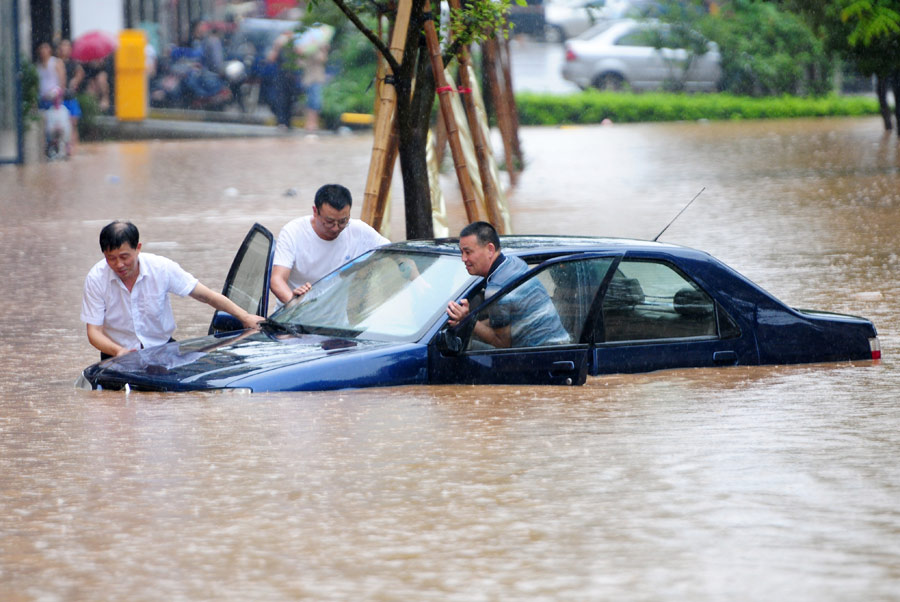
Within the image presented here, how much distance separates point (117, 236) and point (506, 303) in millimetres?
2083

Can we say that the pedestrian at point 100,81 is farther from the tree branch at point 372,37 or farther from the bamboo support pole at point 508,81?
the tree branch at point 372,37

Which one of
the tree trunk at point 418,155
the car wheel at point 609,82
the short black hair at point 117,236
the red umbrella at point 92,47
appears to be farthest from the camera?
the car wheel at point 609,82

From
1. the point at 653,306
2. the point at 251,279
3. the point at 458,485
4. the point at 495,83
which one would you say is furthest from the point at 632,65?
the point at 458,485

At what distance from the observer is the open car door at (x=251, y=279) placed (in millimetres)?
8617

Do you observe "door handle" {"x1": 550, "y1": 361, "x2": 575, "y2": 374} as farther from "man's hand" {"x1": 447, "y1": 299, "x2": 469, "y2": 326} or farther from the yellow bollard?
the yellow bollard

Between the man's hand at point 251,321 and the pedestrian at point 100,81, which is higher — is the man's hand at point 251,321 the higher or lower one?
the lower one

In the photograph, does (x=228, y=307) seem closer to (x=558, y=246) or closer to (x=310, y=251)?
(x=310, y=251)

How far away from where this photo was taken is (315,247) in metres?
9.38

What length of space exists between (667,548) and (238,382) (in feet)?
8.84

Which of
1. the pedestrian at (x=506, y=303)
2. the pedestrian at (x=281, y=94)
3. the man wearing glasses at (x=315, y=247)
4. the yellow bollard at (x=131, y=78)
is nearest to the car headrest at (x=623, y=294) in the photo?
the pedestrian at (x=506, y=303)

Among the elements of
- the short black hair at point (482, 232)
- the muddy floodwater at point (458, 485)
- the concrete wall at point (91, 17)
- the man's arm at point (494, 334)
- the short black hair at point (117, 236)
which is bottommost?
the muddy floodwater at point (458, 485)

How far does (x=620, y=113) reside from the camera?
35312 millimetres

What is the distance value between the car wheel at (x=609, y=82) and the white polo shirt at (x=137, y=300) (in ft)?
100

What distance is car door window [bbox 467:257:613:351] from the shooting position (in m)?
7.71
